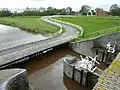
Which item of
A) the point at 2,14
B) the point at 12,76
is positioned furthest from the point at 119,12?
the point at 12,76

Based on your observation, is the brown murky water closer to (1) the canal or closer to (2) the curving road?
(1) the canal

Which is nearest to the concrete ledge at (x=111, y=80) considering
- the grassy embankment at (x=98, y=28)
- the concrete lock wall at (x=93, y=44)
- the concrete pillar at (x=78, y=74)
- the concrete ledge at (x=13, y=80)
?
A: the concrete ledge at (x=13, y=80)

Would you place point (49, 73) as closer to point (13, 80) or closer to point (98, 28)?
point (13, 80)

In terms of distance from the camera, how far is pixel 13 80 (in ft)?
32.2

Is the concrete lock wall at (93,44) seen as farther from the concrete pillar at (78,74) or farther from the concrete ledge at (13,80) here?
the concrete ledge at (13,80)

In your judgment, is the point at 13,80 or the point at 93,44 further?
the point at 93,44

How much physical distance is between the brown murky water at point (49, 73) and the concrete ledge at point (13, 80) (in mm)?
2871

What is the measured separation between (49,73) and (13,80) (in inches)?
273

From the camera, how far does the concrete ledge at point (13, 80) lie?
905 cm

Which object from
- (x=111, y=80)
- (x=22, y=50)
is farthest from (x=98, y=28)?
(x=111, y=80)

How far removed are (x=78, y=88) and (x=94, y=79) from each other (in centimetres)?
173

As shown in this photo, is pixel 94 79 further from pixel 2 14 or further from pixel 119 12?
pixel 2 14

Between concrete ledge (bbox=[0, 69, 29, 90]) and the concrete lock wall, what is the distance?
11674 mm

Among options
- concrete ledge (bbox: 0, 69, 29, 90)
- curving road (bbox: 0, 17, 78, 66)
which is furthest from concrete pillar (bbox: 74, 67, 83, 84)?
curving road (bbox: 0, 17, 78, 66)
